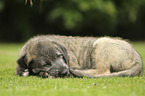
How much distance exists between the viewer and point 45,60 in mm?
6129

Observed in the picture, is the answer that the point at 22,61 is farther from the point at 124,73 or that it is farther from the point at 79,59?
the point at 124,73

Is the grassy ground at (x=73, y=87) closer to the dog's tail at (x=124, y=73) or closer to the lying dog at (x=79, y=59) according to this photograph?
the dog's tail at (x=124, y=73)

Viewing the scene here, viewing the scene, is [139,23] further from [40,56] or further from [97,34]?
[40,56]

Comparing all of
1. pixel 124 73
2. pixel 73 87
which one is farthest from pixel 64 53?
pixel 73 87

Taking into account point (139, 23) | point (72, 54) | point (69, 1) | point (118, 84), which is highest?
point (69, 1)

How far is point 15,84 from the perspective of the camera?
529 cm

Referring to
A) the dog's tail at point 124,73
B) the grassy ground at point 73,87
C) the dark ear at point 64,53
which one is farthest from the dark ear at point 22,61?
the dog's tail at point 124,73

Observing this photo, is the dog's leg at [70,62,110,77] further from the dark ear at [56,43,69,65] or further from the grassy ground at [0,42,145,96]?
the grassy ground at [0,42,145,96]

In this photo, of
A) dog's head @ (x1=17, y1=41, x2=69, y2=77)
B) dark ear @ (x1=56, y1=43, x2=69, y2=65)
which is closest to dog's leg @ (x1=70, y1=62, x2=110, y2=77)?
dark ear @ (x1=56, y1=43, x2=69, y2=65)

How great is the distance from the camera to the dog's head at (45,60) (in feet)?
20.0

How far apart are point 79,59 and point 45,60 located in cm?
134

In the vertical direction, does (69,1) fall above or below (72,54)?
above

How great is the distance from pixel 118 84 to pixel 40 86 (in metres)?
1.51

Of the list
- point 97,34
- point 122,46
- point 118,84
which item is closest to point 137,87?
point 118,84
